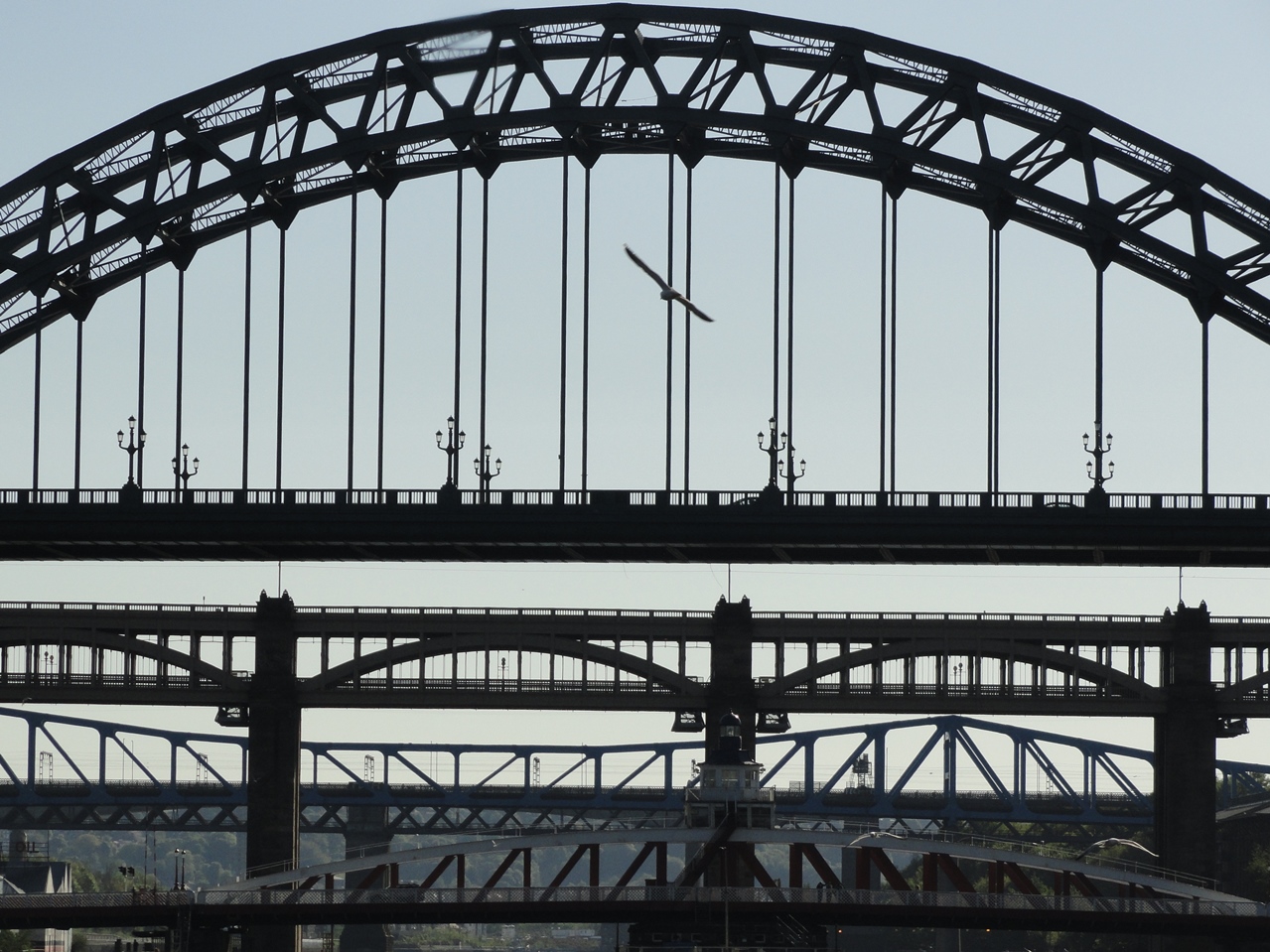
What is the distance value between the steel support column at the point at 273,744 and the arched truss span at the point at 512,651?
5.84 ft

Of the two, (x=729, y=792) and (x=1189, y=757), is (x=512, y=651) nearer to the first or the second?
(x=729, y=792)

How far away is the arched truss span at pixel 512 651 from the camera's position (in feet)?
413

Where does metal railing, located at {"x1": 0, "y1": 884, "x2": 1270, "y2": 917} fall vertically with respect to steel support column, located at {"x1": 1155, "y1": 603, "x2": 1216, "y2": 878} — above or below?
below

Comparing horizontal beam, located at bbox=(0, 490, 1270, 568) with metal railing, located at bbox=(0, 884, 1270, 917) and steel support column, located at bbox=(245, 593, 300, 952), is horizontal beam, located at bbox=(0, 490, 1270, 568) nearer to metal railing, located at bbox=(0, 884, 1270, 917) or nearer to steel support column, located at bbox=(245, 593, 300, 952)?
steel support column, located at bbox=(245, 593, 300, 952)

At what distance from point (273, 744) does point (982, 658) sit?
39853mm

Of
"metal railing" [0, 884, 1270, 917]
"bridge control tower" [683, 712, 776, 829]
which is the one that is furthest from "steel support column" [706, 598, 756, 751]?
"metal railing" [0, 884, 1270, 917]

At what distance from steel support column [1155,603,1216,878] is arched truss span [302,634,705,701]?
2583cm

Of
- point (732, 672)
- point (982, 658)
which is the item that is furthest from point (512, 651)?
point (982, 658)

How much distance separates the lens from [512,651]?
418 feet

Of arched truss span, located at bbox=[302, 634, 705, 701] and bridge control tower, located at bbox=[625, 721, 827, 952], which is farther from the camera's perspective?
arched truss span, located at bbox=[302, 634, 705, 701]

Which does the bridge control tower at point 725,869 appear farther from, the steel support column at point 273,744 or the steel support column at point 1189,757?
the steel support column at point 273,744

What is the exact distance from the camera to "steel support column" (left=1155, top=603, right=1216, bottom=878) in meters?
123

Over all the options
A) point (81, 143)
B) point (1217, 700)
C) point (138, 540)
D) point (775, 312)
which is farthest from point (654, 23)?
point (1217, 700)

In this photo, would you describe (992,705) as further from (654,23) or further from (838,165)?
(654,23)
